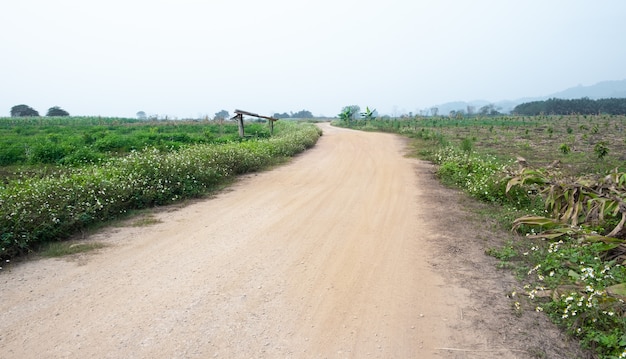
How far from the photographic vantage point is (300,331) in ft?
9.50

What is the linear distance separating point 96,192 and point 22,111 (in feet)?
251

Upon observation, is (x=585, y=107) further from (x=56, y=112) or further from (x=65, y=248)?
(x=56, y=112)

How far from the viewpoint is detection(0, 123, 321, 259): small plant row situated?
4.44 m

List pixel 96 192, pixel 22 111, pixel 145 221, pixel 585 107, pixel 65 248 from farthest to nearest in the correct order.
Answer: pixel 22 111 → pixel 585 107 → pixel 96 192 → pixel 145 221 → pixel 65 248

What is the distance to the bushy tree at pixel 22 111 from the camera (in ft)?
209

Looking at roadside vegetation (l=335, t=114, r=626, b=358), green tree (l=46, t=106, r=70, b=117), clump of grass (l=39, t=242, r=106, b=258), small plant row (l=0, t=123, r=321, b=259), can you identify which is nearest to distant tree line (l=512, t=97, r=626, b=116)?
roadside vegetation (l=335, t=114, r=626, b=358)

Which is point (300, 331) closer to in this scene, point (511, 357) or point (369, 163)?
point (511, 357)

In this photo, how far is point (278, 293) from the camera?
3.47m

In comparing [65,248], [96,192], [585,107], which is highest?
[585,107]

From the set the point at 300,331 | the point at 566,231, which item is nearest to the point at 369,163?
the point at 566,231

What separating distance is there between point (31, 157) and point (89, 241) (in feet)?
29.1

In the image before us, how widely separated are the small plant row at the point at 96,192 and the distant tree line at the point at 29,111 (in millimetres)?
72844

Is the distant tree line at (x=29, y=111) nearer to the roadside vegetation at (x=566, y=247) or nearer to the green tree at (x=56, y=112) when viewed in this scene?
the green tree at (x=56, y=112)

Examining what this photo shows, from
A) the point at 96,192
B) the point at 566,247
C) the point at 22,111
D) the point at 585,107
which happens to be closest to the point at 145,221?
the point at 96,192
